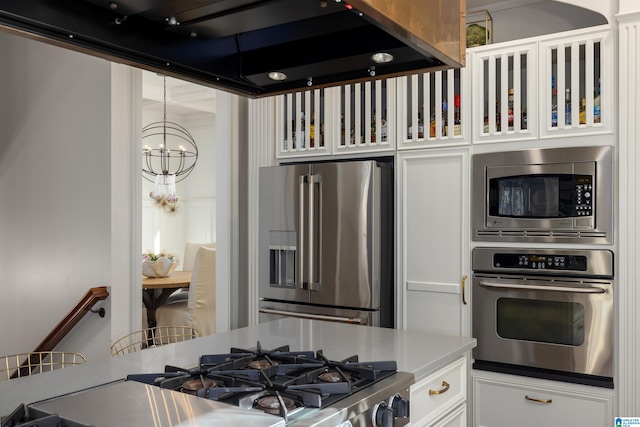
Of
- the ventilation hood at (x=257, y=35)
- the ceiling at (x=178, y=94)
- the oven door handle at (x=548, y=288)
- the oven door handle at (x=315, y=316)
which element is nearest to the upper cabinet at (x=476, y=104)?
the oven door handle at (x=548, y=288)

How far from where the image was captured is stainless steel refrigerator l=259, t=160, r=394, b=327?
3.17 metres

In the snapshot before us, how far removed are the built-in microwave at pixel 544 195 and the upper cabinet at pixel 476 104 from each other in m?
0.12

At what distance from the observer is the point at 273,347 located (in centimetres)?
200

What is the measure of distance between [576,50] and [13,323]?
4207mm

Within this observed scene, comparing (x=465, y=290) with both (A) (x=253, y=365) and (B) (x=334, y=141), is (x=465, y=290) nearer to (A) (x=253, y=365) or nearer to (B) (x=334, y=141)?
(B) (x=334, y=141)

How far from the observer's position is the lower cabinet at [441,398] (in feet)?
5.70

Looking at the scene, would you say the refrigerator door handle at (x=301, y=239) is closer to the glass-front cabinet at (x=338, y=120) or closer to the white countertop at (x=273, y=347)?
the glass-front cabinet at (x=338, y=120)

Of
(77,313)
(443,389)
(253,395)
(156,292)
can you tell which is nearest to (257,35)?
(253,395)

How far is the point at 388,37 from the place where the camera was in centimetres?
161

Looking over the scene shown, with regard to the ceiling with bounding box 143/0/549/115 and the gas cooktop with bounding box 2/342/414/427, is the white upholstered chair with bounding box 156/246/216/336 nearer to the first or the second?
the ceiling with bounding box 143/0/549/115

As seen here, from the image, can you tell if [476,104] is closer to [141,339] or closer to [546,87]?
[546,87]


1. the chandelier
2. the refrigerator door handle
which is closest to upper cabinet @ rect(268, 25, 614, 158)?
the refrigerator door handle

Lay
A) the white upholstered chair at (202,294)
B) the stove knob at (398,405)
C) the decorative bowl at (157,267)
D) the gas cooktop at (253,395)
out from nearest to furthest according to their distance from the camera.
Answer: the gas cooktop at (253,395)
the stove knob at (398,405)
the white upholstered chair at (202,294)
the decorative bowl at (157,267)

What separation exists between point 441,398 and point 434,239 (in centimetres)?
140
